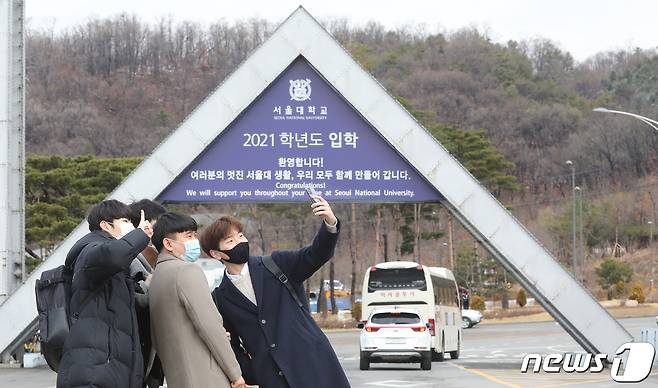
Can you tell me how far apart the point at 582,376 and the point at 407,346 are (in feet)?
18.1

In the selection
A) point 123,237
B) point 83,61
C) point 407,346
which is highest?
point 83,61

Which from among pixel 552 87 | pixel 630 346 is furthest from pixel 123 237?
pixel 552 87

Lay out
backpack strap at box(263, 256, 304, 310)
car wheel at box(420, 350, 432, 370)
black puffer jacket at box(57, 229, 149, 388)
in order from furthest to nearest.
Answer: car wheel at box(420, 350, 432, 370) < backpack strap at box(263, 256, 304, 310) < black puffer jacket at box(57, 229, 149, 388)

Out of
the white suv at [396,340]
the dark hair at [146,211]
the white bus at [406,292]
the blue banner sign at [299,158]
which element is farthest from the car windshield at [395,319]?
the dark hair at [146,211]

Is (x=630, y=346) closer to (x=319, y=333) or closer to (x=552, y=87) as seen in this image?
(x=319, y=333)

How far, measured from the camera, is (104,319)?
7141mm

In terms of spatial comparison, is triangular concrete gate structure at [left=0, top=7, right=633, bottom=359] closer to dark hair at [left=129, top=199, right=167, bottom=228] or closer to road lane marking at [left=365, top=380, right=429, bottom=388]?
road lane marking at [left=365, top=380, right=429, bottom=388]

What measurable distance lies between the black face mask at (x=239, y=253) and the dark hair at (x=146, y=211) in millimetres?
607

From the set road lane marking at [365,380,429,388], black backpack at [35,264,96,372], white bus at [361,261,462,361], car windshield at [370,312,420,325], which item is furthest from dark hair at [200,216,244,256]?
white bus at [361,261,462,361]

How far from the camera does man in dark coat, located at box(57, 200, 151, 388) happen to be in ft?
22.9

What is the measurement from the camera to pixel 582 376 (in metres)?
23.3

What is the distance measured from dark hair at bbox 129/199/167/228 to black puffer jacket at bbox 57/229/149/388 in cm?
50

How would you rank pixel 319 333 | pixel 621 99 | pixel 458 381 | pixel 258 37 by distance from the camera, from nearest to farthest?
1. pixel 319 333
2. pixel 458 381
3. pixel 621 99
4. pixel 258 37

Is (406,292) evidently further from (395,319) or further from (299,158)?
(299,158)
